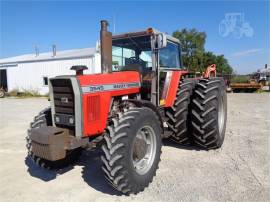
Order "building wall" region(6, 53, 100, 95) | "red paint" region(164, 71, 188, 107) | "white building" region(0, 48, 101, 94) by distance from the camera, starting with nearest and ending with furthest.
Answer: "red paint" region(164, 71, 188, 107) → "white building" region(0, 48, 101, 94) → "building wall" region(6, 53, 100, 95)

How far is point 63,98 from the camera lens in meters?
3.73

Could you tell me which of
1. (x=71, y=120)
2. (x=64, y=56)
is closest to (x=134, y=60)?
(x=71, y=120)

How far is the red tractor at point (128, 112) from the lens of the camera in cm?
341

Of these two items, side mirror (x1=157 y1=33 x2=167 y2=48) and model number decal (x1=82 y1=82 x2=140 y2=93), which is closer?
model number decal (x1=82 y1=82 x2=140 y2=93)

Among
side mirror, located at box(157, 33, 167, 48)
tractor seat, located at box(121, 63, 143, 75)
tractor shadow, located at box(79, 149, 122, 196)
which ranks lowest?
tractor shadow, located at box(79, 149, 122, 196)

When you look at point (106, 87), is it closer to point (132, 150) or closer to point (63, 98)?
point (63, 98)


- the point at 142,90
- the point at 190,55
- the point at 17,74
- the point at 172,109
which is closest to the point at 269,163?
the point at 172,109

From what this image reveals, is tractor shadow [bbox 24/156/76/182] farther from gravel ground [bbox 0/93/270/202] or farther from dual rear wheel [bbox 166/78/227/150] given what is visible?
dual rear wheel [bbox 166/78/227/150]

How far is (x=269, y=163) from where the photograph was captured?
15.4 feet

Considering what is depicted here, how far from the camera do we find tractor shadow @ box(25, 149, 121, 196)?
386cm

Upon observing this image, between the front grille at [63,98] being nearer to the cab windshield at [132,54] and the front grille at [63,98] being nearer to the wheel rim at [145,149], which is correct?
the wheel rim at [145,149]

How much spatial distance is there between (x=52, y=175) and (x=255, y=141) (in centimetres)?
Answer: 452

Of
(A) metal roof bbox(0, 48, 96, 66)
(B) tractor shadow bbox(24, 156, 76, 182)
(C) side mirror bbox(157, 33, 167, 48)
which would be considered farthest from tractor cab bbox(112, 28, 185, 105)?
(A) metal roof bbox(0, 48, 96, 66)

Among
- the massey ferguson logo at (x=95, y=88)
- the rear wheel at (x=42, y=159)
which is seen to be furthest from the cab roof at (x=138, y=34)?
the rear wheel at (x=42, y=159)
